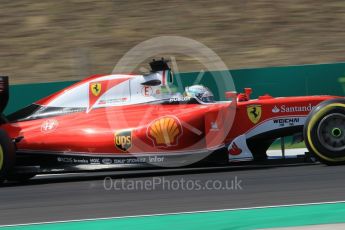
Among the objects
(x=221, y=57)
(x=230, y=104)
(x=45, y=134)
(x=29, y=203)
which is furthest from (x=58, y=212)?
(x=221, y=57)

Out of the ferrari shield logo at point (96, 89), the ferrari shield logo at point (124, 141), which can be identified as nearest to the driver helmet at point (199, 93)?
the ferrari shield logo at point (124, 141)

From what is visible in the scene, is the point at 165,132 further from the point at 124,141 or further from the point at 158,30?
the point at 158,30

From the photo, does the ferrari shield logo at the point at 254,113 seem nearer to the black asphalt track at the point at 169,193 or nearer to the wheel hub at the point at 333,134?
the black asphalt track at the point at 169,193

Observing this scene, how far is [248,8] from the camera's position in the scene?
19.8 metres

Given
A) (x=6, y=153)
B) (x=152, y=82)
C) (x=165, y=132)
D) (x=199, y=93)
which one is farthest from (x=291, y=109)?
(x=6, y=153)

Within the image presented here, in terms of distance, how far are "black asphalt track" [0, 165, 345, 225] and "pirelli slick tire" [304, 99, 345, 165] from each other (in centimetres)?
19

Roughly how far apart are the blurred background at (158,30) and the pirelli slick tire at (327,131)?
936 cm

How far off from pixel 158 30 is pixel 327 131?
11678 millimetres

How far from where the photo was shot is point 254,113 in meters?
8.48

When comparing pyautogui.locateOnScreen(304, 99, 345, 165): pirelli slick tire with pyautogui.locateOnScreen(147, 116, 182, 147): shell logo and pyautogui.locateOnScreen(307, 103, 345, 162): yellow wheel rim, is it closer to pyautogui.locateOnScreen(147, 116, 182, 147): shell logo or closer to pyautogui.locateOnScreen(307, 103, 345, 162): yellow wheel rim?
pyautogui.locateOnScreen(307, 103, 345, 162): yellow wheel rim

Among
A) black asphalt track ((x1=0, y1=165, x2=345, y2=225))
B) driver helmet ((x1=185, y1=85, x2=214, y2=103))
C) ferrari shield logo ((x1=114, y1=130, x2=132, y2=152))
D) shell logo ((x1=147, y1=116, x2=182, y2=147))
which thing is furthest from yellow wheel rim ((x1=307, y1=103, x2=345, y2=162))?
ferrari shield logo ((x1=114, y1=130, x2=132, y2=152))

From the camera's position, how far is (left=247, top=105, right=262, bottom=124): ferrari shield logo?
27.8 ft

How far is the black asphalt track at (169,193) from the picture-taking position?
6453 mm

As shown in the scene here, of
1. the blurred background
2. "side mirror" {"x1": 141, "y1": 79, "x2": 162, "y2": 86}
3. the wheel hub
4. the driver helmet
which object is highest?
the blurred background
